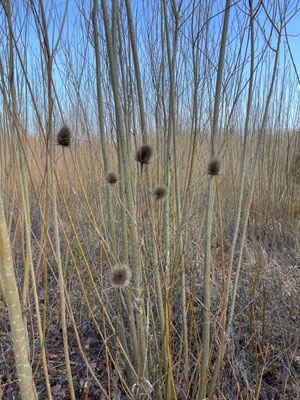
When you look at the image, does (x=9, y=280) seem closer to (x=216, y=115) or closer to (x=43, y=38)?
(x=43, y=38)

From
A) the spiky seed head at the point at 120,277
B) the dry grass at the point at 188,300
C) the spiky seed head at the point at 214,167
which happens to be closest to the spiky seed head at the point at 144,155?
the dry grass at the point at 188,300

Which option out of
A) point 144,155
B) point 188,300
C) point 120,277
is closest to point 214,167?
point 144,155

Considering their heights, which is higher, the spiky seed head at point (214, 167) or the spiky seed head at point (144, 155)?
the spiky seed head at point (144, 155)

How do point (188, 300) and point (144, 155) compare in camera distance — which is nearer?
point (144, 155)

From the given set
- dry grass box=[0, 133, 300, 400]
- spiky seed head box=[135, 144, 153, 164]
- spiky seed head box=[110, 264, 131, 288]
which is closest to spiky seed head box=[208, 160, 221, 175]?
dry grass box=[0, 133, 300, 400]

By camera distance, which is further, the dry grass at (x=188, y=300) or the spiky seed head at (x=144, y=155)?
the dry grass at (x=188, y=300)

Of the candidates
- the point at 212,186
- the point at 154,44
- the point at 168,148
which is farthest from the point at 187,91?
the point at 212,186

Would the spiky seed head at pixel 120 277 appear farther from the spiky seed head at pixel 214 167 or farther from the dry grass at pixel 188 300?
the spiky seed head at pixel 214 167

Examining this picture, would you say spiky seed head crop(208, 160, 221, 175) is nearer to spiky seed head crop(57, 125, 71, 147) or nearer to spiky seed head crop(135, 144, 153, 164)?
spiky seed head crop(135, 144, 153, 164)

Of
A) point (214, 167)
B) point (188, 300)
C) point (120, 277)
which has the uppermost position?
point (214, 167)

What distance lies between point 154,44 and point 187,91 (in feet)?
1.00

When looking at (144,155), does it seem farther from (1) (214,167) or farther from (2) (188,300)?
(2) (188,300)

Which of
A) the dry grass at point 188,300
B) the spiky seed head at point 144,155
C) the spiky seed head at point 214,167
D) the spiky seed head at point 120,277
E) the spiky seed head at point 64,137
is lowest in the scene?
the dry grass at point 188,300

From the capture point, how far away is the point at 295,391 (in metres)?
1.18
